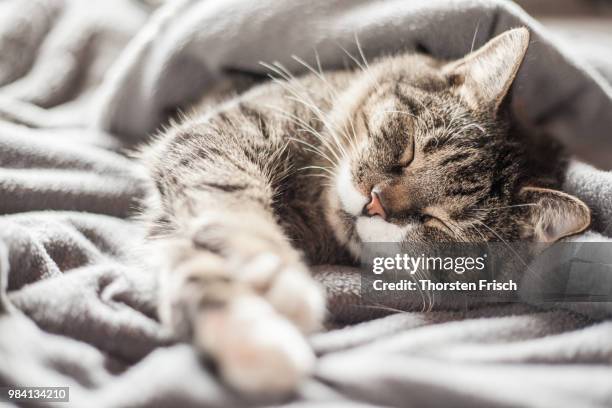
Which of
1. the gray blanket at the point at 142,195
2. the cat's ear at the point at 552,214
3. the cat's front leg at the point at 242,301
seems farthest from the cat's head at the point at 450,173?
the cat's front leg at the point at 242,301

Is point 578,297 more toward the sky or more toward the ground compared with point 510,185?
more toward the ground

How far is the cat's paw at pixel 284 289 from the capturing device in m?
0.70

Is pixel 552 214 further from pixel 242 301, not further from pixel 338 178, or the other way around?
pixel 242 301

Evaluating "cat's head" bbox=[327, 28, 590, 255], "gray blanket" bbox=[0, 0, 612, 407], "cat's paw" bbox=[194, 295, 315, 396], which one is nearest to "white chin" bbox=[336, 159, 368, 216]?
"cat's head" bbox=[327, 28, 590, 255]

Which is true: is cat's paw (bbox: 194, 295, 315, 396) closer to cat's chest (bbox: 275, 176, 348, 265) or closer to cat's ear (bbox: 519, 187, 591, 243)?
cat's chest (bbox: 275, 176, 348, 265)

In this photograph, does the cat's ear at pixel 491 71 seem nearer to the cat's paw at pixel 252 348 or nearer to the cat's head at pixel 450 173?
the cat's head at pixel 450 173

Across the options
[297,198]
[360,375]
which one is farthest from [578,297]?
[297,198]

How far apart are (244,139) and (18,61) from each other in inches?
34.7

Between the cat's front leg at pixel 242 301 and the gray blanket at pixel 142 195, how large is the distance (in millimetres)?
46

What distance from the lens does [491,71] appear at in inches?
40.7

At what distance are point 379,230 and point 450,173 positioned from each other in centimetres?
18

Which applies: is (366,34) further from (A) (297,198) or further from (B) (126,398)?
(B) (126,398)

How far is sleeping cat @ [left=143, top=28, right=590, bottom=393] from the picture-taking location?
754mm

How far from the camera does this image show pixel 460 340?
0.79m
